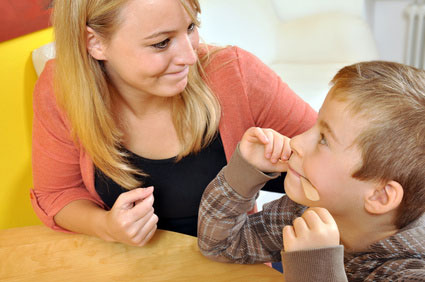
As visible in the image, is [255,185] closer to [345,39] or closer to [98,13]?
[98,13]

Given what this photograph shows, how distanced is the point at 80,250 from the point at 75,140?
28 centimetres

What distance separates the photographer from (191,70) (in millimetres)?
1194

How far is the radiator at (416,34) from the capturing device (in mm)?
2504

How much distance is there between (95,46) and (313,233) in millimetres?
638

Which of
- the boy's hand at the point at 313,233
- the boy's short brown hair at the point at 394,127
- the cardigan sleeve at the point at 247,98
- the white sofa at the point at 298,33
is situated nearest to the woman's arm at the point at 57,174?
the cardigan sleeve at the point at 247,98

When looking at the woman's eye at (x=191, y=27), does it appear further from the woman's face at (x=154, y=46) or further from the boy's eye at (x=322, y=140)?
the boy's eye at (x=322, y=140)

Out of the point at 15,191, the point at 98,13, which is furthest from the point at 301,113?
the point at 15,191

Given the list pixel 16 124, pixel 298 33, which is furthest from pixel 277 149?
pixel 298 33

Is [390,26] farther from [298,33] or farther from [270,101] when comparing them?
[270,101]

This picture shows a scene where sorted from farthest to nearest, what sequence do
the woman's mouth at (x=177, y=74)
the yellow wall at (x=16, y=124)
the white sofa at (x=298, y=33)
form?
the white sofa at (x=298, y=33)
the yellow wall at (x=16, y=124)
the woman's mouth at (x=177, y=74)

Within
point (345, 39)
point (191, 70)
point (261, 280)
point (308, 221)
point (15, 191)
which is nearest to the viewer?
point (308, 221)

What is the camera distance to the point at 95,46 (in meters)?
1.12

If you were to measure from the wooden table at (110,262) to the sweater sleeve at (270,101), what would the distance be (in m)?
0.36

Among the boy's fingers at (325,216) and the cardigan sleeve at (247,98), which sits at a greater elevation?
the cardigan sleeve at (247,98)
